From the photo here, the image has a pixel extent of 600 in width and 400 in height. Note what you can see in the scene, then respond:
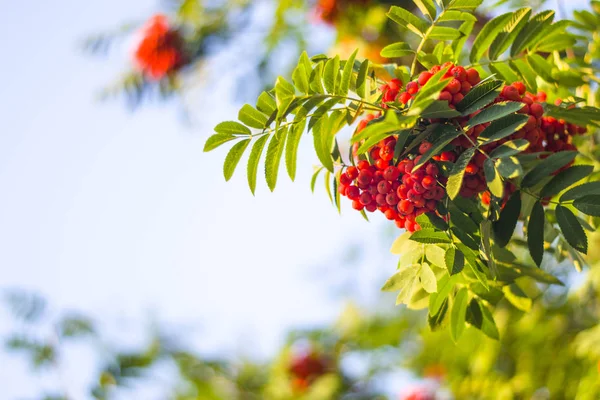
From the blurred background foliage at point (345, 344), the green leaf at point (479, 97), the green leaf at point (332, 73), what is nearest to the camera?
the green leaf at point (479, 97)

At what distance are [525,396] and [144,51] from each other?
10.1 ft

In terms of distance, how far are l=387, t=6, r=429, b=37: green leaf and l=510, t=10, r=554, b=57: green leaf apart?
9.1 inches

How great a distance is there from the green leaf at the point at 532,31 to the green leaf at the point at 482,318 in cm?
59

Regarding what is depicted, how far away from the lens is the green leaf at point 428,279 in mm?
1371

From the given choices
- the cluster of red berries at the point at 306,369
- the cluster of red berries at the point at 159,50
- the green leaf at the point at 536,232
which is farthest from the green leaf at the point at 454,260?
the cluster of red berries at the point at 159,50

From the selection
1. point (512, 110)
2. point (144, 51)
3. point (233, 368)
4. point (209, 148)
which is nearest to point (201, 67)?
point (144, 51)

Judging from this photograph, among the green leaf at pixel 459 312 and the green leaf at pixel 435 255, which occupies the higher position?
the green leaf at pixel 435 255

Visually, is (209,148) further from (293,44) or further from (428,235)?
(293,44)

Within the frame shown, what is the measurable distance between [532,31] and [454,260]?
0.62 m

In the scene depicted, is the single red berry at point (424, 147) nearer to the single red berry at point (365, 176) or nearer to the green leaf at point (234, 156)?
the single red berry at point (365, 176)

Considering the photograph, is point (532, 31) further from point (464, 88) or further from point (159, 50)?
point (159, 50)

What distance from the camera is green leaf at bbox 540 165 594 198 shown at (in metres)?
1.24

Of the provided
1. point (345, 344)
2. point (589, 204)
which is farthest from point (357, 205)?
point (345, 344)

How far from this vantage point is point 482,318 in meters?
1.54
